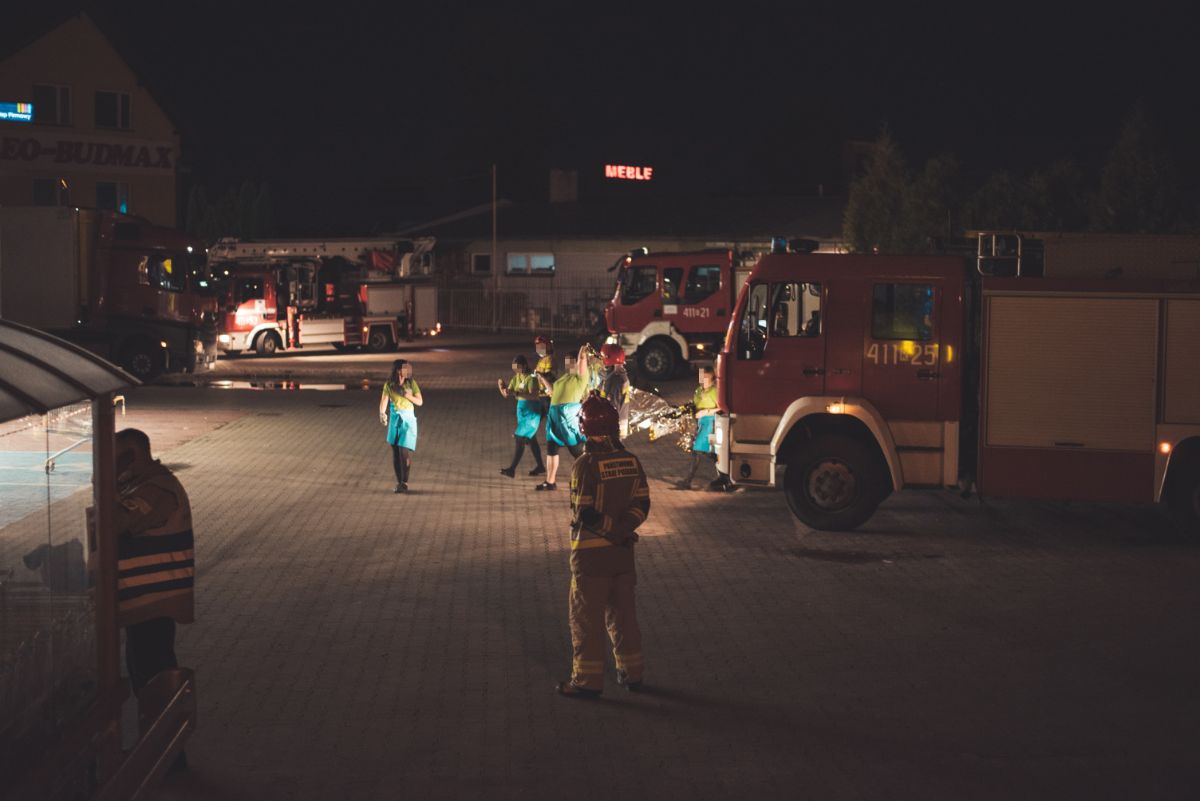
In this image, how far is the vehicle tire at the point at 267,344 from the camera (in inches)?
1545

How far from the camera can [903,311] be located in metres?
13.6

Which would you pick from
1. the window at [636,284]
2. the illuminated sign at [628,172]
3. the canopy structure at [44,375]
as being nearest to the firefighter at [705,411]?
the canopy structure at [44,375]

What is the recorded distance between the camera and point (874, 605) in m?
10.8

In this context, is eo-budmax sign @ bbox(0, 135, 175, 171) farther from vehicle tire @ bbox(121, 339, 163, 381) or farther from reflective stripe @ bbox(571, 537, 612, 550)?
reflective stripe @ bbox(571, 537, 612, 550)

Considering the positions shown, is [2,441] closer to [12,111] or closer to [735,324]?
[735,324]

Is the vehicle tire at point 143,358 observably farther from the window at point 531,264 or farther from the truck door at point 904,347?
the window at point 531,264

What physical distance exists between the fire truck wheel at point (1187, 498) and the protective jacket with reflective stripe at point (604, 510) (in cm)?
696

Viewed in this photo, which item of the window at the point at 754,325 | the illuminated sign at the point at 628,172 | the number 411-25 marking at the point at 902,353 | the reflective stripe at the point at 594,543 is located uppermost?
the illuminated sign at the point at 628,172

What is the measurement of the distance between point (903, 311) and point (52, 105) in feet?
125

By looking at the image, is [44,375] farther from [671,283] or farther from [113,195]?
[113,195]

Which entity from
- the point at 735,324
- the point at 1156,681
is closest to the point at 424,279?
the point at 735,324

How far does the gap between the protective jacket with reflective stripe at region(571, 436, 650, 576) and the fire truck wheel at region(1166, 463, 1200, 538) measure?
6.96 m

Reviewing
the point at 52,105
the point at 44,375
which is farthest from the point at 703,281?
the point at 44,375

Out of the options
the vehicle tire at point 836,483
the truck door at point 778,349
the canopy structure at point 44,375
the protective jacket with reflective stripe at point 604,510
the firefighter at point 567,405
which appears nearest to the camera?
→ the canopy structure at point 44,375
